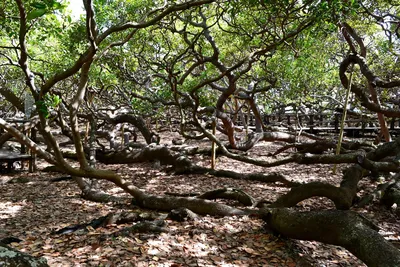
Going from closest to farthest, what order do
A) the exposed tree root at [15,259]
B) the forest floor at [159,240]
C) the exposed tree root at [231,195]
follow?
1. the exposed tree root at [15,259]
2. the forest floor at [159,240]
3. the exposed tree root at [231,195]

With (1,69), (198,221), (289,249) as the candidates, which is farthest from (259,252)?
(1,69)

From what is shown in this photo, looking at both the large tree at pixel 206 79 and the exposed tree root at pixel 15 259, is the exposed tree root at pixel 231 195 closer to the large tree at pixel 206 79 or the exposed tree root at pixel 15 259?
the large tree at pixel 206 79

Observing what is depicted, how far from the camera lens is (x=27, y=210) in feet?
18.1

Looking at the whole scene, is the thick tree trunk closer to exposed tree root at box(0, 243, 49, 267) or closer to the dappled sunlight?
exposed tree root at box(0, 243, 49, 267)

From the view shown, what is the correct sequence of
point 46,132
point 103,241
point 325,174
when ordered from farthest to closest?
point 325,174
point 46,132
point 103,241

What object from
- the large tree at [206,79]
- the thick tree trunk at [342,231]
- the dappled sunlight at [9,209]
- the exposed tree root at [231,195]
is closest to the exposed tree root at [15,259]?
the large tree at [206,79]

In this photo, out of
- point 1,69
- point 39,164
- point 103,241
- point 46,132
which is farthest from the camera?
point 1,69

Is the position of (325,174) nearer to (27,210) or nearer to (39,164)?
(27,210)

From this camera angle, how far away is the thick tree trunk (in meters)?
2.54

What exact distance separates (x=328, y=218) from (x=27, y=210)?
4.85m

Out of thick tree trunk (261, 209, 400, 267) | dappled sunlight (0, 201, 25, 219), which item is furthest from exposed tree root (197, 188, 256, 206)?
dappled sunlight (0, 201, 25, 219)

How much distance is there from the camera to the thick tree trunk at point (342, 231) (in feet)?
8.34

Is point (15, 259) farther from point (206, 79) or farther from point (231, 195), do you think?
point (206, 79)

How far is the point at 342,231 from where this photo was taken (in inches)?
116
